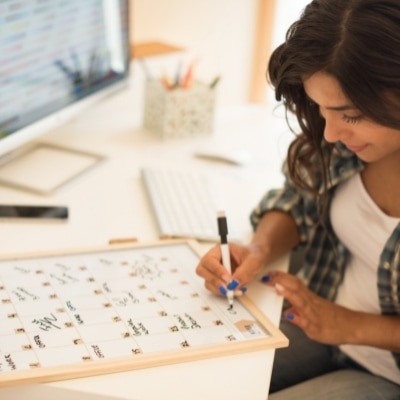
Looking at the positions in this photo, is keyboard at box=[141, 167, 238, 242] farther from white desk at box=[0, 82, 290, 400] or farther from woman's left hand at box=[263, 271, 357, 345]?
woman's left hand at box=[263, 271, 357, 345]

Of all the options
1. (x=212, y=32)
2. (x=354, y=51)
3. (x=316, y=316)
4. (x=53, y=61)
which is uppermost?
(x=354, y=51)

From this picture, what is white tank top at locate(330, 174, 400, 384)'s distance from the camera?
1224 millimetres

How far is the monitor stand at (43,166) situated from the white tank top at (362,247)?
561 millimetres

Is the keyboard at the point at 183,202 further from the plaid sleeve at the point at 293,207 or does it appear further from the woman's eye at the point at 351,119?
the woman's eye at the point at 351,119

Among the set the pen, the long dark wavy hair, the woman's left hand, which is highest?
the long dark wavy hair

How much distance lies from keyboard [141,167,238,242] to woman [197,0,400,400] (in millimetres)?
94

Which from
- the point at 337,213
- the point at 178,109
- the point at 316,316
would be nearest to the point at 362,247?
the point at 337,213

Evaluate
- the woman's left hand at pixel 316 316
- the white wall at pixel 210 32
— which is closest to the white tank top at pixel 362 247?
the woman's left hand at pixel 316 316

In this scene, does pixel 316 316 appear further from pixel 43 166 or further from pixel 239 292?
pixel 43 166

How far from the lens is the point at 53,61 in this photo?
1.50 m

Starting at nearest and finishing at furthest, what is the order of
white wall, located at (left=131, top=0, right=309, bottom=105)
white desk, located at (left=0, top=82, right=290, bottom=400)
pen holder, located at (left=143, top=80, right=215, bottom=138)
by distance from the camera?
white desk, located at (left=0, top=82, right=290, bottom=400) < pen holder, located at (left=143, top=80, right=215, bottom=138) < white wall, located at (left=131, top=0, right=309, bottom=105)

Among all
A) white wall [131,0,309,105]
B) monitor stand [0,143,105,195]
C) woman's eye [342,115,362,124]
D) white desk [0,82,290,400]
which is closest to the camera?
white desk [0,82,290,400]

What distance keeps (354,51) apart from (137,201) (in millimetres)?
604

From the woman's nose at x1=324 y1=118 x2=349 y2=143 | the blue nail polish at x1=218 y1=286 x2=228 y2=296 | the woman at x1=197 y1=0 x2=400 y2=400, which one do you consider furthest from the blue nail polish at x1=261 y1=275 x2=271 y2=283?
the woman's nose at x1=324 y1=118 x2=349 y2=143
